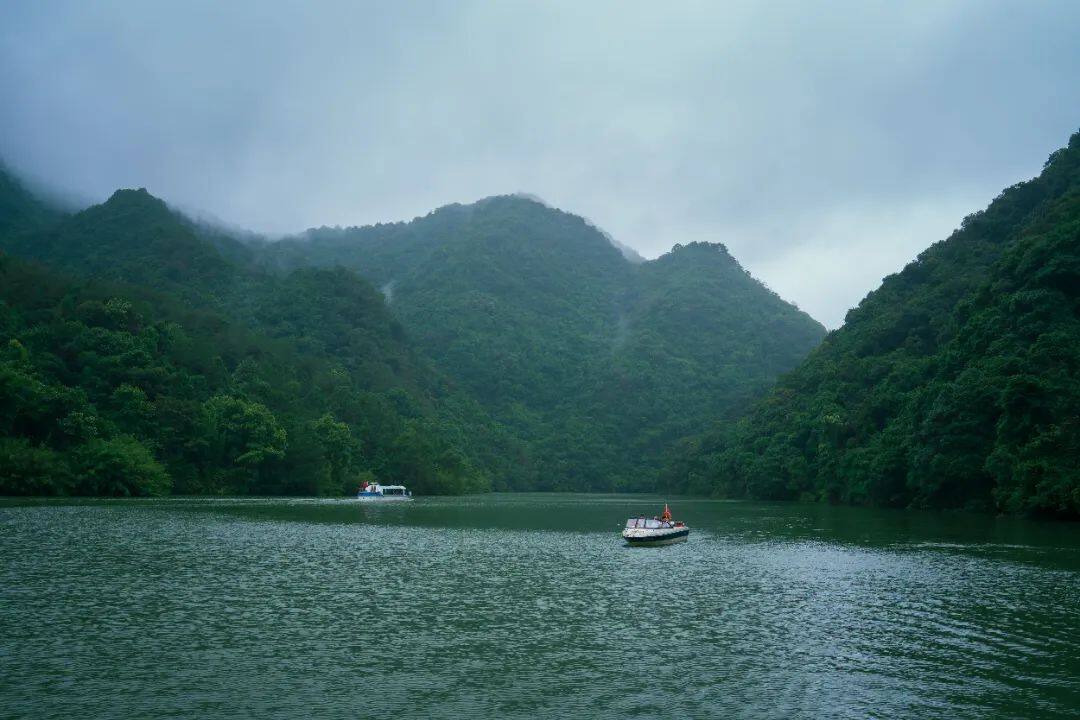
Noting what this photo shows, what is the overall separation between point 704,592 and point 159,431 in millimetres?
67556

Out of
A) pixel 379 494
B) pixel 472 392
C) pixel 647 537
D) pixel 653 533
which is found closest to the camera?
pixel 647 537

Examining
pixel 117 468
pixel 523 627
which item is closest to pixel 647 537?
pixel 523 627

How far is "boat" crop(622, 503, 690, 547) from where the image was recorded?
45656 millimetres

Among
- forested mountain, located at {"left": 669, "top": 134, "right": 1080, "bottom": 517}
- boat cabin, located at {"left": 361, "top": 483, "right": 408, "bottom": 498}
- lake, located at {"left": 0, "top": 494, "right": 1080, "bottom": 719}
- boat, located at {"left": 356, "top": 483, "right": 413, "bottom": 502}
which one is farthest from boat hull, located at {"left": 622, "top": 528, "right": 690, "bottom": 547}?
boat cabin, located at {"left": 361, "top": 483, "right": 408, "bottom": 498}

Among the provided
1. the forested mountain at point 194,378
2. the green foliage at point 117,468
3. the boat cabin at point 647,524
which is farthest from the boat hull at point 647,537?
the green foliage at point 117,468

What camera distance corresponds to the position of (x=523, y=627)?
2277cm

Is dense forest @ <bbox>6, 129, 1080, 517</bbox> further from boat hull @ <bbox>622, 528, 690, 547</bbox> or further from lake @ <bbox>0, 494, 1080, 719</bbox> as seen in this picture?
boat hull @ <bbox>622, 528, 690, 547</bbox>

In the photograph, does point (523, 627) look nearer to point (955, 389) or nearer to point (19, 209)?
point (955, 389)

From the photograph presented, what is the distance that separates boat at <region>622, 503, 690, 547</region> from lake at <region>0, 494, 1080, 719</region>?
2.88 metres

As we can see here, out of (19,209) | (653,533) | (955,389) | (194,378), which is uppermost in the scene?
(19,209)

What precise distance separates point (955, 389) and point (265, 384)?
7529 cm

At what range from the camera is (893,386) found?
86438 mm

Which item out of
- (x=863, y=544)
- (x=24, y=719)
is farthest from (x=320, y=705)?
(x=863, y=544)

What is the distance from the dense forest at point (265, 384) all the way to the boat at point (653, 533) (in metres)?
48.8
